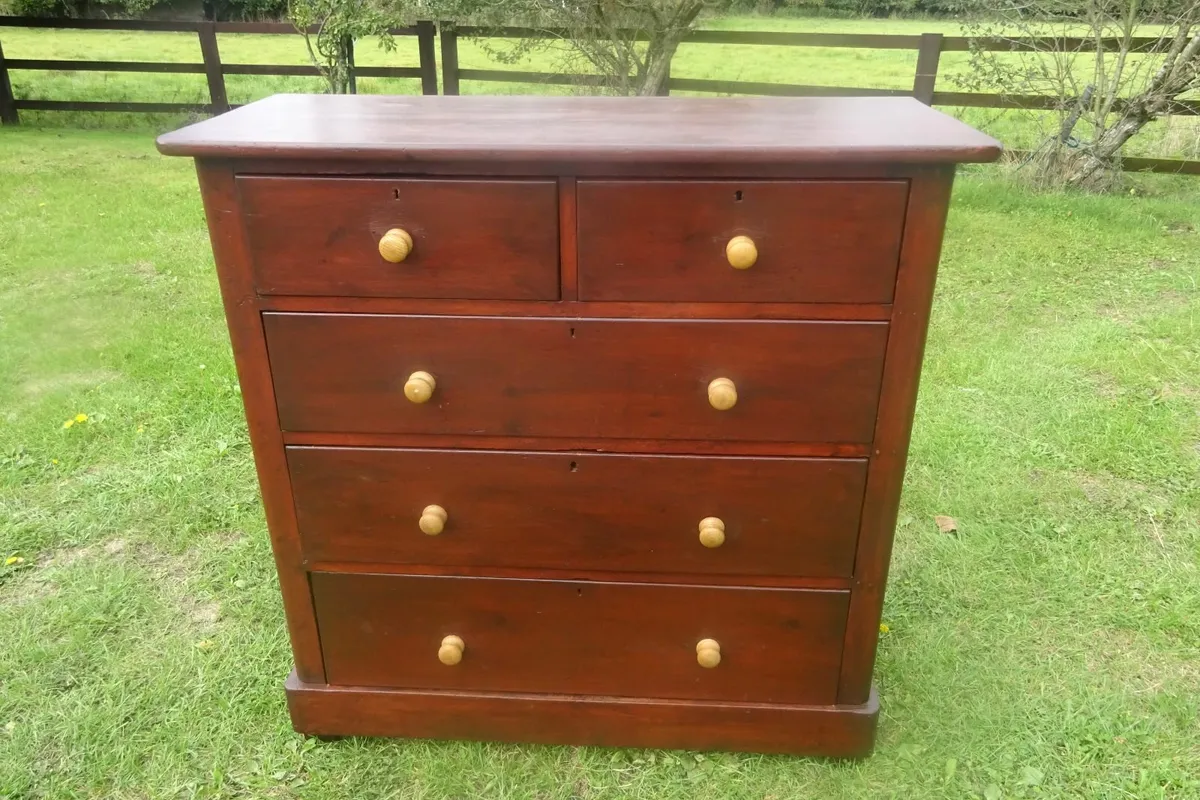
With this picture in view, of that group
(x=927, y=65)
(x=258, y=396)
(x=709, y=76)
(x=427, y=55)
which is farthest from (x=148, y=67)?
(x=258, y=396)

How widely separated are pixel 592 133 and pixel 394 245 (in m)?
0.44

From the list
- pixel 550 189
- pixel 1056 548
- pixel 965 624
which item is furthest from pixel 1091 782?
pixel 550 189

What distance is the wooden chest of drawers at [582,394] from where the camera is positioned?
1.53 meters

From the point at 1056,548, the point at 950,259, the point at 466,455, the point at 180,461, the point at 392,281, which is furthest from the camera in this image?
the point at 950,259

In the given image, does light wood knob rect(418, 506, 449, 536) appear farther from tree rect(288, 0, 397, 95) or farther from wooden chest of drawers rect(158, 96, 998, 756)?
tree rect(288, 0, 397, 95)

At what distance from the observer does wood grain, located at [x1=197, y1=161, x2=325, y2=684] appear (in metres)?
1.58

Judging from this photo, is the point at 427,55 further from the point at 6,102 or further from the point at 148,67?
the point at 6,102

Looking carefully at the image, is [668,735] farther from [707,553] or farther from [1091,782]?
[1091,782]

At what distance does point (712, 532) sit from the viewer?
5.85 feet

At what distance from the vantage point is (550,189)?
1528 mm

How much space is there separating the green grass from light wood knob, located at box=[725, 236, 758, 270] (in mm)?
7044

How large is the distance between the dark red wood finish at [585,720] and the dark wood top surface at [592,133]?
132 cm

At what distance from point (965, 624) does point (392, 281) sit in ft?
6.50

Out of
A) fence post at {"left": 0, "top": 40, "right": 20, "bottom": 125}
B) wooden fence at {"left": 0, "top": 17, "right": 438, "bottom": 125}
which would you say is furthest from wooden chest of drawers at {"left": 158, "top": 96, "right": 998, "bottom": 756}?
fence post at {"left": 0, "top": 40, "right": 20, "bottom": 125}
